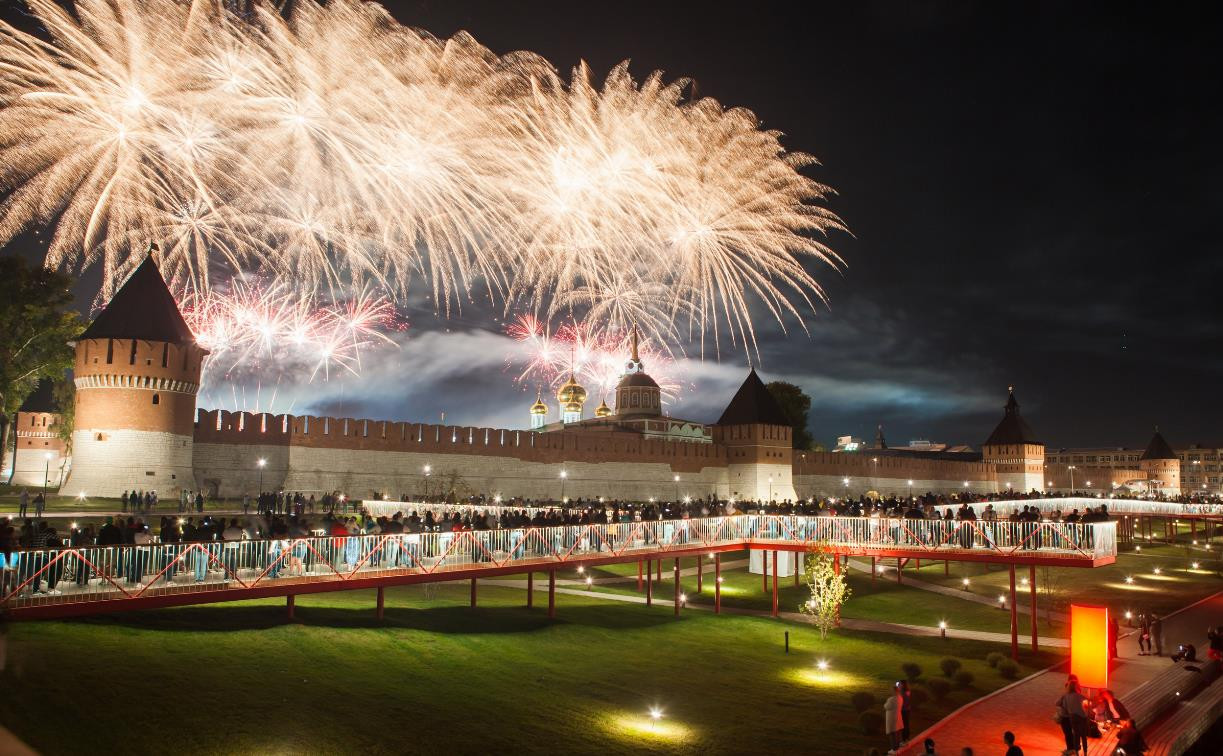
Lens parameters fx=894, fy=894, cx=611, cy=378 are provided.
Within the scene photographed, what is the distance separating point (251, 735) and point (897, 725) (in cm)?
803

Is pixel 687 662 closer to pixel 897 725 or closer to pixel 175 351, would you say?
pixel 897 725

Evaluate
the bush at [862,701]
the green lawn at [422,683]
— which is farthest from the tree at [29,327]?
the bush at [862,701]

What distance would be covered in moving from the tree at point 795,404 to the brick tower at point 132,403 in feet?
141

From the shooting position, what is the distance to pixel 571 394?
235ft

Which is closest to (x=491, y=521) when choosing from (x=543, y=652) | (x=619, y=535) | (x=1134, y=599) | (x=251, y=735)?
(x=619, y=535)

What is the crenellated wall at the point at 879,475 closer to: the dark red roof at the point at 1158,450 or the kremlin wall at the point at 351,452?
the kremlin wall at the point at 351,452

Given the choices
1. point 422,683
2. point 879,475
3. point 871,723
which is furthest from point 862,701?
point 879,475

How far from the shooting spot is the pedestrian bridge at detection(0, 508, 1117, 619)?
10.9 m

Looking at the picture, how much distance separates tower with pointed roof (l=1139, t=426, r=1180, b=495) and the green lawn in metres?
93.7

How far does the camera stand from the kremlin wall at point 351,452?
2938 centimetres

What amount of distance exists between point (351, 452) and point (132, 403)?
8.38 m

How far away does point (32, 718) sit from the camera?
359 inches

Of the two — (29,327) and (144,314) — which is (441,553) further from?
(29,327)

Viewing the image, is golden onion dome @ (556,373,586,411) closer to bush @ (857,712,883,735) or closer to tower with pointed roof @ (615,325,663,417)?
tower with pointed roof @ (615,325,663,417)
